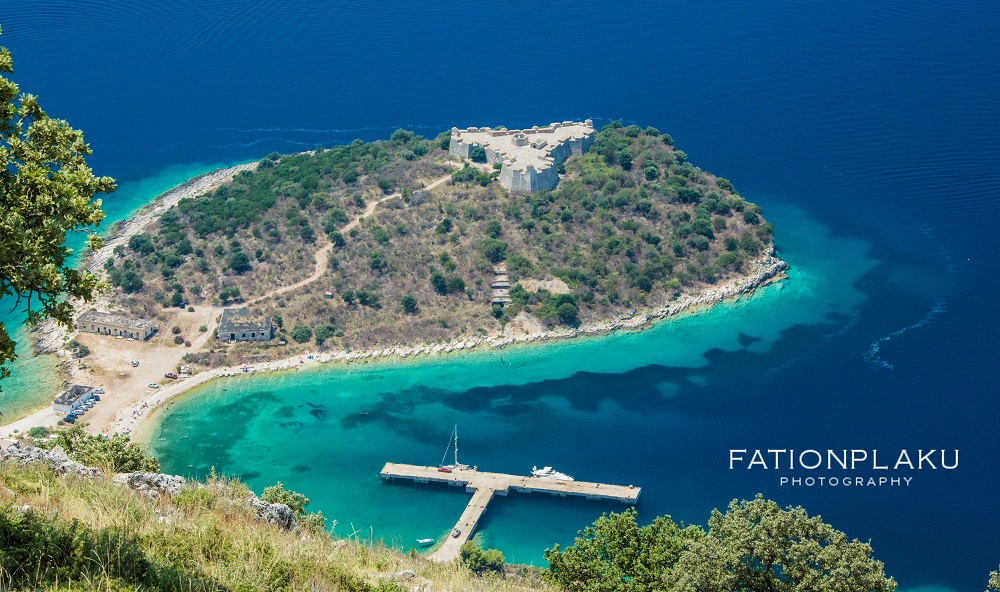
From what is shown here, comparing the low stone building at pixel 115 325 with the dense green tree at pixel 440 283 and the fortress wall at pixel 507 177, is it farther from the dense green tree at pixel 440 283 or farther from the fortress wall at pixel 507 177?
the fortress wall at pixel 507 177

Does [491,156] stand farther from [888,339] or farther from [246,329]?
[888,339]

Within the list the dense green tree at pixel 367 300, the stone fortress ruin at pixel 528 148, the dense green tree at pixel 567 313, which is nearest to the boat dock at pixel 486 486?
the dense green tree at pixel 367 300

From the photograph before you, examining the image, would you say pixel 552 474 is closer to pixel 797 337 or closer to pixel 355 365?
pixel 355 365

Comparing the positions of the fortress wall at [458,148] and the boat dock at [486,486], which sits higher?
the fortress wall at [458,148]

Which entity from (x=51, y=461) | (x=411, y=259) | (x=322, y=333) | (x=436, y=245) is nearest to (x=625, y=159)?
(x=436, y=245)

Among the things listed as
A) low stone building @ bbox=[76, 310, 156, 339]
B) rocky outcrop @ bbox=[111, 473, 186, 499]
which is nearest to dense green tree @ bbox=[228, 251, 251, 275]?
low stone building @ bbox=[76, 310, 156, 339]

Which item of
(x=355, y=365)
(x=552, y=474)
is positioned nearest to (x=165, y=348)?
(x=355, y=365)
